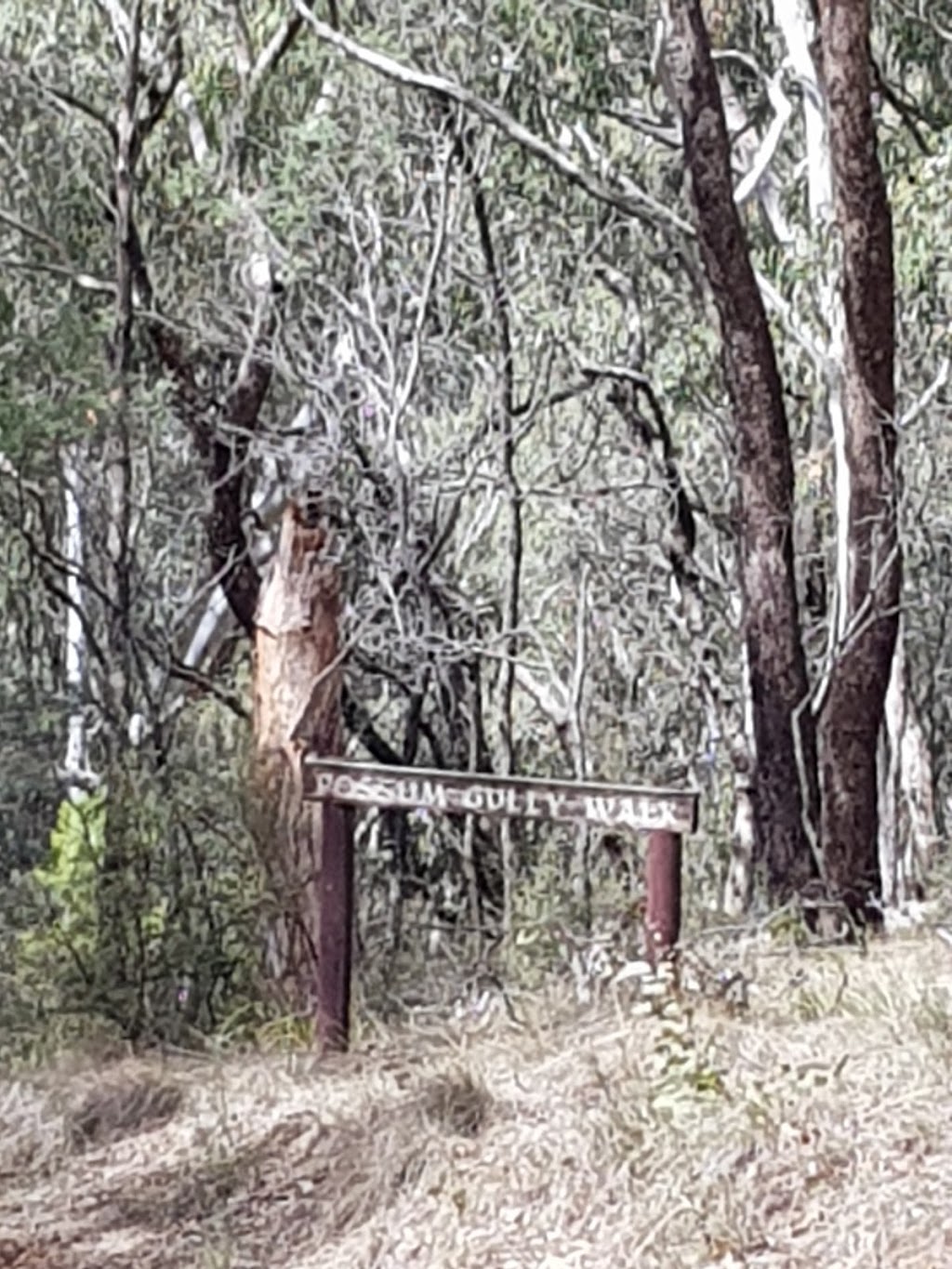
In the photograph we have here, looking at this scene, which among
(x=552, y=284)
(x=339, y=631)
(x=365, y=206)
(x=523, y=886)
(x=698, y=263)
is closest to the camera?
(x=339, y=631)

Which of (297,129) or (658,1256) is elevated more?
(297,129)

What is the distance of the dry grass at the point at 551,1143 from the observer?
15.9 feet

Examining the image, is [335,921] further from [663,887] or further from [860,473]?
[860,473]

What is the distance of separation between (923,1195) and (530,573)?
11.0 m

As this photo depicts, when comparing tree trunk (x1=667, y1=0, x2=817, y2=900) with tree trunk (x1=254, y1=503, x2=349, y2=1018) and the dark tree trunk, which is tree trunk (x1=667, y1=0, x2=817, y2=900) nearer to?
the dark tree trunk

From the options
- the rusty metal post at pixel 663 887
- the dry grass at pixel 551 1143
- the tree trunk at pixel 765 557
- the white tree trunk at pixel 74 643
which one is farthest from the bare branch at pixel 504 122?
the dry grass at pixel 551 1143

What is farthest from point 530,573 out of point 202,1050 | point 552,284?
point 202,1050

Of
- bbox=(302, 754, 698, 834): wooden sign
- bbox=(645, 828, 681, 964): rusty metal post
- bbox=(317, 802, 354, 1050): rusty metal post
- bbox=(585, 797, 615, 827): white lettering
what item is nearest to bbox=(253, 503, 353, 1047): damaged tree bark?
bbox=(317, 802, 354, 1050): rusty metal post

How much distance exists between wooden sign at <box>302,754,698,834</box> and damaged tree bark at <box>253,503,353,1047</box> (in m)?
0.73

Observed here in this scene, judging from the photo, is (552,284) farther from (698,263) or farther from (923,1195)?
(923,1195)

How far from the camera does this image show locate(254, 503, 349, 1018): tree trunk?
26.3ft

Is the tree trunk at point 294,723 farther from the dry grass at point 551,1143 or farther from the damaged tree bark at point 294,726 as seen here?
the dry grass at point 551,1143

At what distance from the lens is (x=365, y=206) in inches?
467

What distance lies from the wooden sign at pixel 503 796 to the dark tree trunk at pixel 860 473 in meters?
1.78
